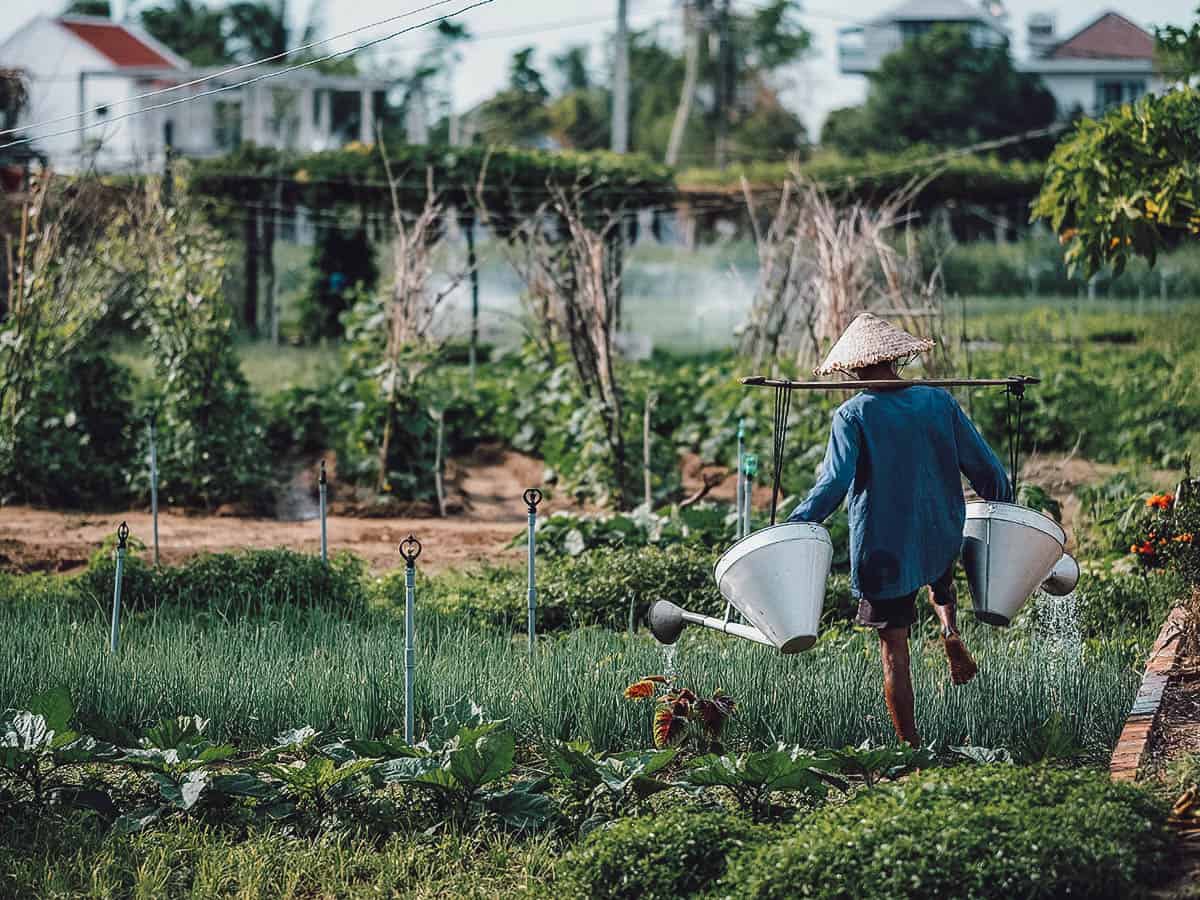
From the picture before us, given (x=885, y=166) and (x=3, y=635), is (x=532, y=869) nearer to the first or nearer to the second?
(x=3, y=635)

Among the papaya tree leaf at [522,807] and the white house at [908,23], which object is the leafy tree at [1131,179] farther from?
the white house at [908,23]

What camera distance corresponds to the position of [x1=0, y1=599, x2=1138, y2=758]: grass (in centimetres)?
456

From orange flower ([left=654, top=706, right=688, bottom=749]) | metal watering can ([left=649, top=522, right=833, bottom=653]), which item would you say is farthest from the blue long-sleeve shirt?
orange flower ([left=654, top=706, right=688, bottom=749])

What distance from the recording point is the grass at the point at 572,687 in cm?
456

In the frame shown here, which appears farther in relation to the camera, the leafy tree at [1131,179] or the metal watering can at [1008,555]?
the leafy tree at [1131,179]

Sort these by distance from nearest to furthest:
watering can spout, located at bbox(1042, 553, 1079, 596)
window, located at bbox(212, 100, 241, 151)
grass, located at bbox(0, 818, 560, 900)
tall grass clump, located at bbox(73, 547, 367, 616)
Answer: grass, located at bbox(0, 818, 560, 900) → watering can spout, located at bbox(1042, 553, 1079, 596) → tall grass clump, located at bbox(73, 547, 367, 616) → window, located at bbox(212, 100, 241, 151)

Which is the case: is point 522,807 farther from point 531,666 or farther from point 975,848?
point 975,848

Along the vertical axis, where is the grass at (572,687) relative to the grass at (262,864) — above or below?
above

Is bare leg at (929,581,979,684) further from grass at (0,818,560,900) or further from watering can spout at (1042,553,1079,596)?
grass at (0,818,560,900)

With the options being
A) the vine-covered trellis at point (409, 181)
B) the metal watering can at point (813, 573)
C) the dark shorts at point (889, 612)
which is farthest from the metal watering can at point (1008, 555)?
the vine-covered trellis at point (409, 181)

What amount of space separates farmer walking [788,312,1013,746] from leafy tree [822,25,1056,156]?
3192 cm

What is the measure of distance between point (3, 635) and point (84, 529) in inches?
152

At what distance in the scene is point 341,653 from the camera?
5.42m

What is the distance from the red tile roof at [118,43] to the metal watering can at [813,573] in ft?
108
